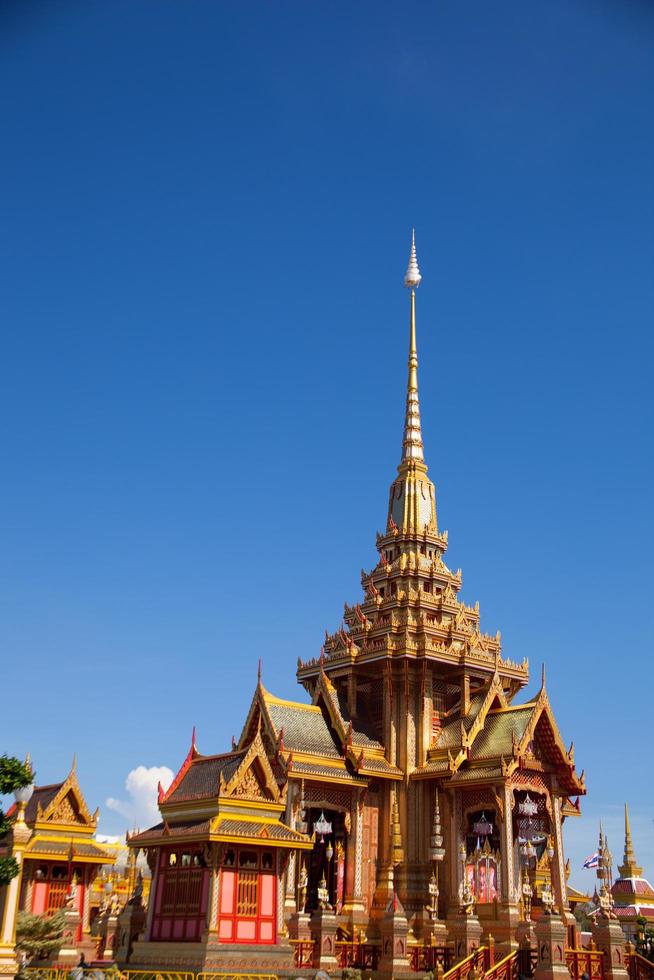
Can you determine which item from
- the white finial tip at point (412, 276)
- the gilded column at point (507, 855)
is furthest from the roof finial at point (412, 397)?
the gilded column at point (507, 855)

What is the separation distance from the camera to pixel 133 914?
3256cm

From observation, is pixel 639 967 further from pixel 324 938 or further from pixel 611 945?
pixel 324 938

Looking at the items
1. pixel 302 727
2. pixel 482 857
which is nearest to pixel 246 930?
pixel 302 727

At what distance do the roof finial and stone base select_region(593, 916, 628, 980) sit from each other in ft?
81.6

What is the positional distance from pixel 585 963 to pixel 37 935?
54.8 ft

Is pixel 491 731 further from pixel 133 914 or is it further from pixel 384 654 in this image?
pixel 133 914

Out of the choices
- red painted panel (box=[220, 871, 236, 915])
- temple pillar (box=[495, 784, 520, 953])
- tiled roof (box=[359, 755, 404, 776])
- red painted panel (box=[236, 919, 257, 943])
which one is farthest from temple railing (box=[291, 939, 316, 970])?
tiled roof (box=[359, 755, 404, 776])

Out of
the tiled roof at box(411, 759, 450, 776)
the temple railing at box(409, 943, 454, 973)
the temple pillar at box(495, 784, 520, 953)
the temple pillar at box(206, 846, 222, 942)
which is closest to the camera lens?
the temple pillar at box(206, 846, 222, 942)

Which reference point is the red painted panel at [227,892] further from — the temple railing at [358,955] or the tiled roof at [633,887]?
the tiled roof at [633,887]

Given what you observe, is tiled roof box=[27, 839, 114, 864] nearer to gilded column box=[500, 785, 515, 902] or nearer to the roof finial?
gilded column box=[500, 785, 515, 902]

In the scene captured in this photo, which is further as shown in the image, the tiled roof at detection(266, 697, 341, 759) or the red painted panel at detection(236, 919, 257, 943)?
the tiled roof at detection(266, 697, 341, 759)

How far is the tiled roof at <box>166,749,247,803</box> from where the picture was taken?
31.4 m

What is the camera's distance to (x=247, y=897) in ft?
98.2

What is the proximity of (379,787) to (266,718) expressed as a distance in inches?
209
